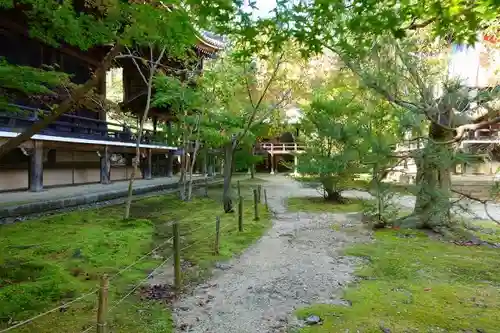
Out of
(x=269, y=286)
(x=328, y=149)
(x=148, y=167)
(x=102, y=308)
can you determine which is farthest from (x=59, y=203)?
(x=328, y=149)

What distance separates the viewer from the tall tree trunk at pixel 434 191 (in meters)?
9.01

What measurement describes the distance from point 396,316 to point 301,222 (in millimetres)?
7483

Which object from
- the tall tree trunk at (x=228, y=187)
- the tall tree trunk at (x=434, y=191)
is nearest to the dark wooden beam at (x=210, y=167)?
the tall tree trunk at (x=228, y=187)

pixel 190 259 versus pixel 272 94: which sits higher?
pixel 272 94

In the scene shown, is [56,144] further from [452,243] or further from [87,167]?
[452,243]

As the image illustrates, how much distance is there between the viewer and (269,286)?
6.02 meters

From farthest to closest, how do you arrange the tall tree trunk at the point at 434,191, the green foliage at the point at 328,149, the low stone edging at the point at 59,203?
the green foliage at the point at 328,149
the low stone edging at the point at 59,203
the tall tree trunk at the point at 434,191

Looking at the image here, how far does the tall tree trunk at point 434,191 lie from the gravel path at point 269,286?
1968 millimetres

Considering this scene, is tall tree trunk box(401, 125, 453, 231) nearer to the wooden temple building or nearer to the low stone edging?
the wooden temple building

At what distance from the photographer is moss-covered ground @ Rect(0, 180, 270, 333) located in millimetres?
4691

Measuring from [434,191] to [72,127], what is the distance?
41.5 feet

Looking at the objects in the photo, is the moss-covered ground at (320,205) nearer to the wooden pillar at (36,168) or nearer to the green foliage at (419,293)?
Answer: the green foliage at (419,293)

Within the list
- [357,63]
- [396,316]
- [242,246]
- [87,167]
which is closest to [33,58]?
[87,167]

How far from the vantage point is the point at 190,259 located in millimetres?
7477
